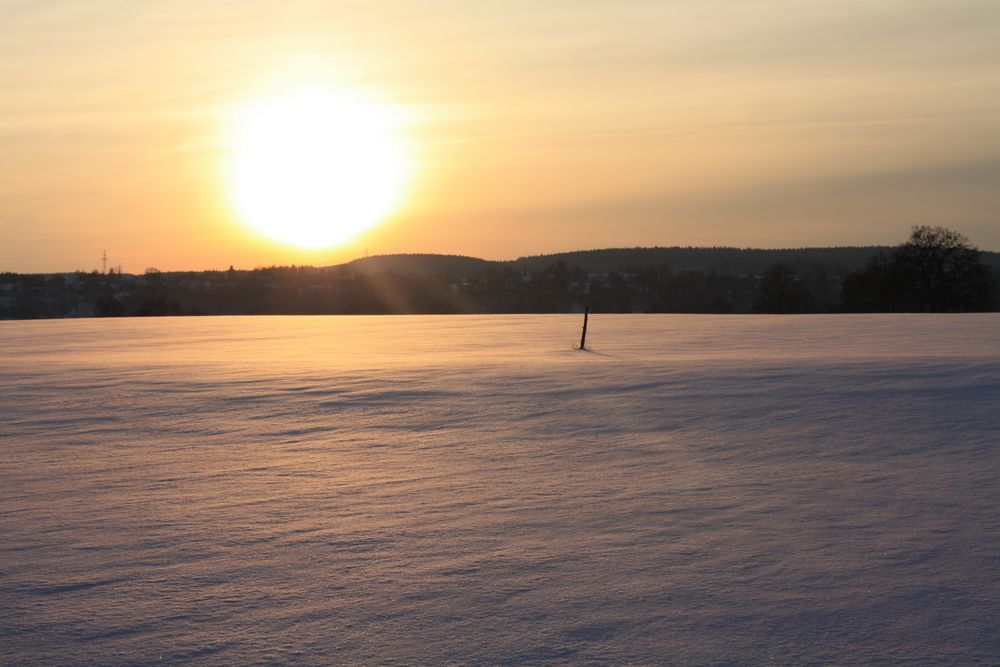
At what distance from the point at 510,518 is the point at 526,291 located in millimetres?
99424

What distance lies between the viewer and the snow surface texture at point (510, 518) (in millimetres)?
4520

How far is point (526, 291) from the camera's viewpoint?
106m

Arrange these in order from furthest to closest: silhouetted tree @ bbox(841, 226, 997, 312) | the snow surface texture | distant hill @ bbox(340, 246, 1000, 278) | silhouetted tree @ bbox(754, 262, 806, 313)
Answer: distant hill @ bbox(340, 246, 1000, 278) → silhouetted tree @ bbox(754, 262, 806, 313) → silhouetted tree @ bbox(841, 226, 997, 312) → the snow surface texture

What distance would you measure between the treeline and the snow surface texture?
55.4 metres

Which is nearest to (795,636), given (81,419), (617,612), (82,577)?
(617,612)

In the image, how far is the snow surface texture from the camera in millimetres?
4520

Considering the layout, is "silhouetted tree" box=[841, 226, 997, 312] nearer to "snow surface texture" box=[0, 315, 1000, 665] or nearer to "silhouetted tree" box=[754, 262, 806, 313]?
"silhouetted tree" box=[754, 262, 806, 313]

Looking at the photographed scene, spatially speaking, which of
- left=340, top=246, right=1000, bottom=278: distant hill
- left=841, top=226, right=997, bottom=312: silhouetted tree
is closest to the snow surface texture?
left=841, top=226, right=997, bottom=312: silhouetted tree

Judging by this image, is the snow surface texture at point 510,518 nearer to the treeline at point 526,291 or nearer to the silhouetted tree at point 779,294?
the treeline at point 526,291

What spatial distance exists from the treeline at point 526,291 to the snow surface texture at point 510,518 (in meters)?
55.4

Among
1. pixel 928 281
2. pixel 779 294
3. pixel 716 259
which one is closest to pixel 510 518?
pixel 928 281

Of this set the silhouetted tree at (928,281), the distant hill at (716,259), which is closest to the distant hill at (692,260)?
the distant hill at (716,259)

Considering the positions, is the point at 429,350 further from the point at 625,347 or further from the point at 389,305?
the point at 389,305

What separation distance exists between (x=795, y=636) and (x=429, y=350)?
17.9 m
